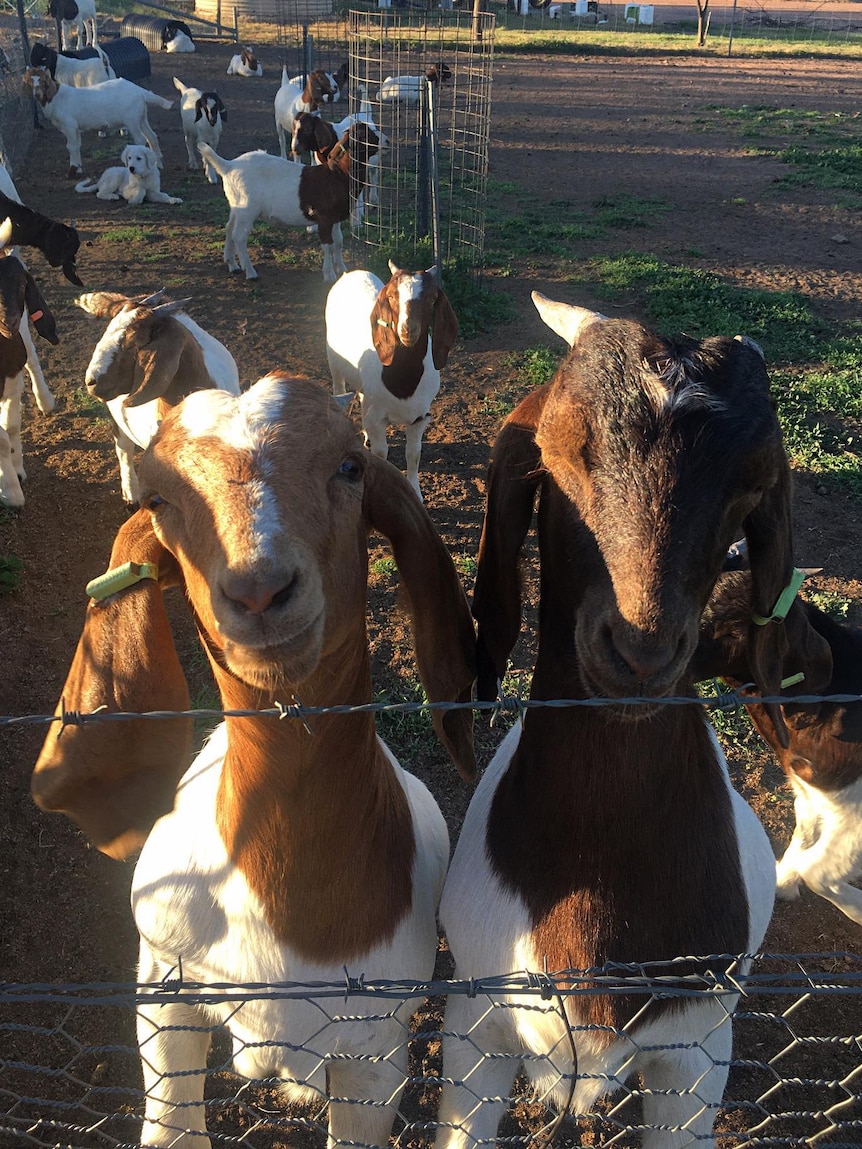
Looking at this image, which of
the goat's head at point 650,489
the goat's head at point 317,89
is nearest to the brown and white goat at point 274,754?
the goat's head at point 650,489

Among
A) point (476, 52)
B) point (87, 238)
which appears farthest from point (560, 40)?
point (87, 238)

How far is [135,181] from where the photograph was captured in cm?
1158

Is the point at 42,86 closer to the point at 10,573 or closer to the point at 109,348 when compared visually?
the point at 109,348

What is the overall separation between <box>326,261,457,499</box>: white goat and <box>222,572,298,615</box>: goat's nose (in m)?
3.77

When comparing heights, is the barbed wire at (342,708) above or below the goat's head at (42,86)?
below

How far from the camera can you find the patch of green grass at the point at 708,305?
322 inches

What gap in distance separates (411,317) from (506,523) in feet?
11.9

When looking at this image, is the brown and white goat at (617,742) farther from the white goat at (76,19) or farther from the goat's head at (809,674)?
the white goat at (76,19)

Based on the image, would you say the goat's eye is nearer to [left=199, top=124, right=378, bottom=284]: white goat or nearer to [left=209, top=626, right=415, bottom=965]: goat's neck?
[left=209, top=626, right=415, bottom=965]: goat's neck

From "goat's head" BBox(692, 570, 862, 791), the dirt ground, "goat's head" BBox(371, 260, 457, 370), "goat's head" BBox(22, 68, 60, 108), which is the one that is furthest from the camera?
"goat's head" BBox(22, 68, 60, 108)

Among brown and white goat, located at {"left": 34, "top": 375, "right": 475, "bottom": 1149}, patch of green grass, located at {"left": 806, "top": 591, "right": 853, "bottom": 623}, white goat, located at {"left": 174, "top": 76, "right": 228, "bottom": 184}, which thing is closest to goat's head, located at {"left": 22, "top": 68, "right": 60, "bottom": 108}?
white goat, located at {"left": 174, "top": 76, "right": 228, "bottom": 184}

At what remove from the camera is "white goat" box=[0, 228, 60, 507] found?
534cm

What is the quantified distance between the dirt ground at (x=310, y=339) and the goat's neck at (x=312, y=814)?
1.54m

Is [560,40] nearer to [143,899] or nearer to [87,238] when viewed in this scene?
[87,238]
